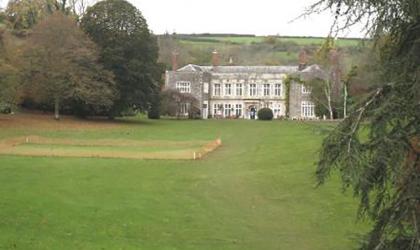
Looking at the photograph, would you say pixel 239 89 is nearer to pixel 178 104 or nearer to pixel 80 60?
pixel 178 104

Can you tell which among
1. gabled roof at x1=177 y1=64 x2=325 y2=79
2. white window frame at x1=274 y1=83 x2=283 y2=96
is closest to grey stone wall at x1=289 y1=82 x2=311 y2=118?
gabled roof at x1=177 y1=64 x2=325 y2=79

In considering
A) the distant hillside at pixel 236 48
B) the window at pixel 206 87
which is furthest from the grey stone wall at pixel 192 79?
the distant hillside at pixel 236 48

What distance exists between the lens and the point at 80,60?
62.6m

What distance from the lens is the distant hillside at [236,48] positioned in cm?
12506

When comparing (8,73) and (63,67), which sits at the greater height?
(63,67)

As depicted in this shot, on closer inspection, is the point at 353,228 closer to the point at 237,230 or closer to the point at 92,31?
the point at 237,230

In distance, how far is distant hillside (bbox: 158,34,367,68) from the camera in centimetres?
12506

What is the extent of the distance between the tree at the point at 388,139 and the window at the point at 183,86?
8784 centimetres

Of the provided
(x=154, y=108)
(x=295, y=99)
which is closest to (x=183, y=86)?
(x=295, y=99)

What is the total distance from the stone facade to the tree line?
19679mm

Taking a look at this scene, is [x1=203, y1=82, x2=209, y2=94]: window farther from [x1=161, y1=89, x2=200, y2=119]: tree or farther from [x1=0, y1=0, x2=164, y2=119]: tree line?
[x1=0, y1=0, x2=164, y2=119]: tree line

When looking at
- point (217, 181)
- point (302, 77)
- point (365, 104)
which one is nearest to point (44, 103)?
point (302, 77)

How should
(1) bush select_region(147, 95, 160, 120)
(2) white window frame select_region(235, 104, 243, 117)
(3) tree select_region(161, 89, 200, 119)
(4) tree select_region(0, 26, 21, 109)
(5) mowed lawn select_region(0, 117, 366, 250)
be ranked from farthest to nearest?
(2) white window frame select_region(235, 104, 243, 117) < (3) tree select_region(161, 89, 200, 119) < (1) bush select_region(147, 95, 160, 120) < (4) tree select_region(0, 26, 21, 109) < (5) mowed lawn select_region(0, 117, 366, 250)

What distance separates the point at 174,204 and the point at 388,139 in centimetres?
1343
